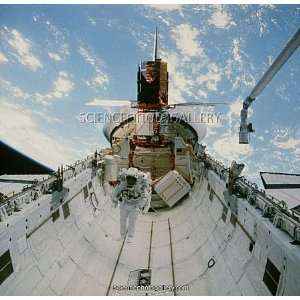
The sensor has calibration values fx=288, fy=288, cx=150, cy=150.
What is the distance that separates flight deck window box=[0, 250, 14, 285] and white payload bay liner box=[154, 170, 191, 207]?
7.23m

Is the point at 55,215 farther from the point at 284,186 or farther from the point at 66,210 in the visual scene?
the point at 284,186

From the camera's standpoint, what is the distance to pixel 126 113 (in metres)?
18.5

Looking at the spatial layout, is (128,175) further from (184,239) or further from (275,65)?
(275,65)

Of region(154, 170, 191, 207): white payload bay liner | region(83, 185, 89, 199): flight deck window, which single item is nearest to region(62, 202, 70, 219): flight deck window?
region(83, 185, 89, 199): flight deck window

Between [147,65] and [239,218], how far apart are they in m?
9.33

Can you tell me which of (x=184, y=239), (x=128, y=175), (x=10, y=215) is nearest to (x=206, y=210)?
(x=184, y=239)

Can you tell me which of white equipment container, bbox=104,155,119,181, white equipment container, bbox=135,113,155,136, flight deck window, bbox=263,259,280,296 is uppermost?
white equipment container, bbox=135,113,155,136

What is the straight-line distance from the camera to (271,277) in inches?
205

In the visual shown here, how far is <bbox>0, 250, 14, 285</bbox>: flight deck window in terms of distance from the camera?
16.9ft

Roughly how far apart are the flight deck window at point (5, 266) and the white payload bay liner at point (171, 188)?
7228 millimetres

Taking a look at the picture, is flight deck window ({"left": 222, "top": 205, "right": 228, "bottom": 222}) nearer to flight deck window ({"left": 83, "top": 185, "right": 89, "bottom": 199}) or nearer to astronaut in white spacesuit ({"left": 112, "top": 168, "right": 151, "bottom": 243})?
astronaut in white spacesuit ({"left": 112, "top": 168, "right": 151, "bottom": 243})

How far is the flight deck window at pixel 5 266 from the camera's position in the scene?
5.14 meters

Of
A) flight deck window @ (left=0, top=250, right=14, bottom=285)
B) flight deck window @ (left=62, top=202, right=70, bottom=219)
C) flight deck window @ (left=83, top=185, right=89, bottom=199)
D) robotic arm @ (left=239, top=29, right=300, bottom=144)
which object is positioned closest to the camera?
flight deck window @ (left=0, top=250, right=14, bottom=285)

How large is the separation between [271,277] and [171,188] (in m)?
7.09
